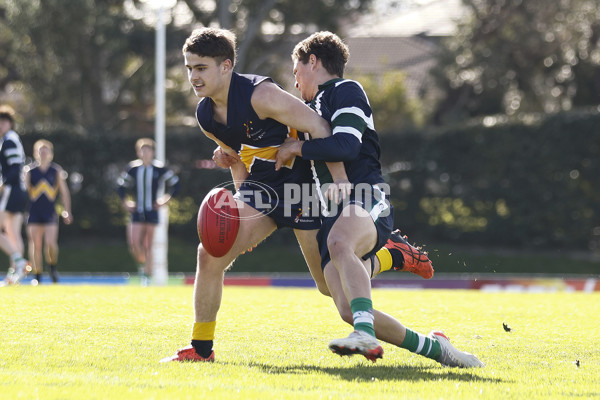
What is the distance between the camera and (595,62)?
78.0 ft

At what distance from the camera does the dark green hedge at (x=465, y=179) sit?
66.3ft

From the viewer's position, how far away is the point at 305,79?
561 cm

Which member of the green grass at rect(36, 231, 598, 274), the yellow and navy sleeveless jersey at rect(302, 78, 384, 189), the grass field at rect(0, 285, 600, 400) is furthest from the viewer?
the green grass at rect(36, 231, 598, 274)

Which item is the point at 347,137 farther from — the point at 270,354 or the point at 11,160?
the point at 11,160

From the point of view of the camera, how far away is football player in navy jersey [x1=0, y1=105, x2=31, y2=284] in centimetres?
1224

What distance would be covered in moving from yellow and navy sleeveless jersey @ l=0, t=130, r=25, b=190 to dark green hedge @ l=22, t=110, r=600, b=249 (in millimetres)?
9534

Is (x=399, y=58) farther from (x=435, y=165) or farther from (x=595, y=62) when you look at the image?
(x=435, y=165)

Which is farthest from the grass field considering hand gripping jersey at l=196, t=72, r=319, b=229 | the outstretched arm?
the outstretched arm

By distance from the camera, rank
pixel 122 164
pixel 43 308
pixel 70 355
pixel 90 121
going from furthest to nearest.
Answer: 1. pixel 90 121
2. pixel 122 164
3. pixel 43 308
4. pixel 70 355

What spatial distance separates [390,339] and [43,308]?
12.4ft

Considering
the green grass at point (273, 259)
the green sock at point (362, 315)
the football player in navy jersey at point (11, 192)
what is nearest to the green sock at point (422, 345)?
the green sock at point (362, 315)

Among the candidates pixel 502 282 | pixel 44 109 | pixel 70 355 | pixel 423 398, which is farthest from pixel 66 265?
pixel 423 398

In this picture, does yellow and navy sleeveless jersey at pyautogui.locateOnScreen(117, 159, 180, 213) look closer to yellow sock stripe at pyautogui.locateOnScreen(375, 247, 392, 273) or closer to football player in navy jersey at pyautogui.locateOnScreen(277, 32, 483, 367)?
yellow sock stripe at pyautogui.locateOnScreen(375, 247, 392, 273)

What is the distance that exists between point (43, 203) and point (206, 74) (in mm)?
9180
